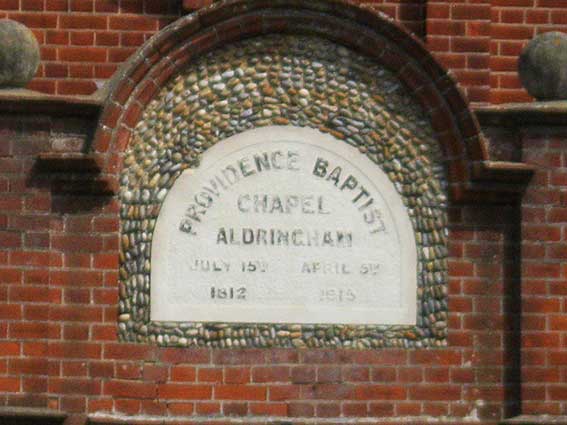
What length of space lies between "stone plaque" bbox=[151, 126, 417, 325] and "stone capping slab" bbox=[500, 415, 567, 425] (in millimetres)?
759

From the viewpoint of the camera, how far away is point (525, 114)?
12.0m

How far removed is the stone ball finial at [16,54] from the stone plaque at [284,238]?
39.7 inches

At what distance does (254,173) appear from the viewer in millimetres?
12062

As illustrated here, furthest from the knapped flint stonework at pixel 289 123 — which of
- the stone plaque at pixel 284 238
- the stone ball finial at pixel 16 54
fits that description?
the stone ball finial at pixel 16 54

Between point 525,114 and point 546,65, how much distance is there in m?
0.29

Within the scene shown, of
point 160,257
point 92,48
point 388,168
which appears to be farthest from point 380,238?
point 92,48

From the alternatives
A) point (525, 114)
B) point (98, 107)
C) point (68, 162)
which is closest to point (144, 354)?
point (68, 162)

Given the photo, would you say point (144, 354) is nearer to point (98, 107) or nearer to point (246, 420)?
point (246, 420)

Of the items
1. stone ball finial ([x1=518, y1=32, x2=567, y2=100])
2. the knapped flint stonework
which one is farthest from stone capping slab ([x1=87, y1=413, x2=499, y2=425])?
stone ball finial ([x1=518, y1=32, x2=567, y2=100])

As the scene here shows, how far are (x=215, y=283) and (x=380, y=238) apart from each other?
926 mm

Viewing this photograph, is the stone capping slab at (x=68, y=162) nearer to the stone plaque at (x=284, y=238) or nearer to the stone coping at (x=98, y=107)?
the stone coping at (x=98, y=107)

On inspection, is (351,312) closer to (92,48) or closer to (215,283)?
(215,283)

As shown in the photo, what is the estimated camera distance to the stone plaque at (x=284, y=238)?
11953 mm

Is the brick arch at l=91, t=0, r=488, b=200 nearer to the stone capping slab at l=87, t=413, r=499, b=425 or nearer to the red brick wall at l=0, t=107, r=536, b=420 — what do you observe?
the red brick wall at l=0, t=107, r=536, b=420
